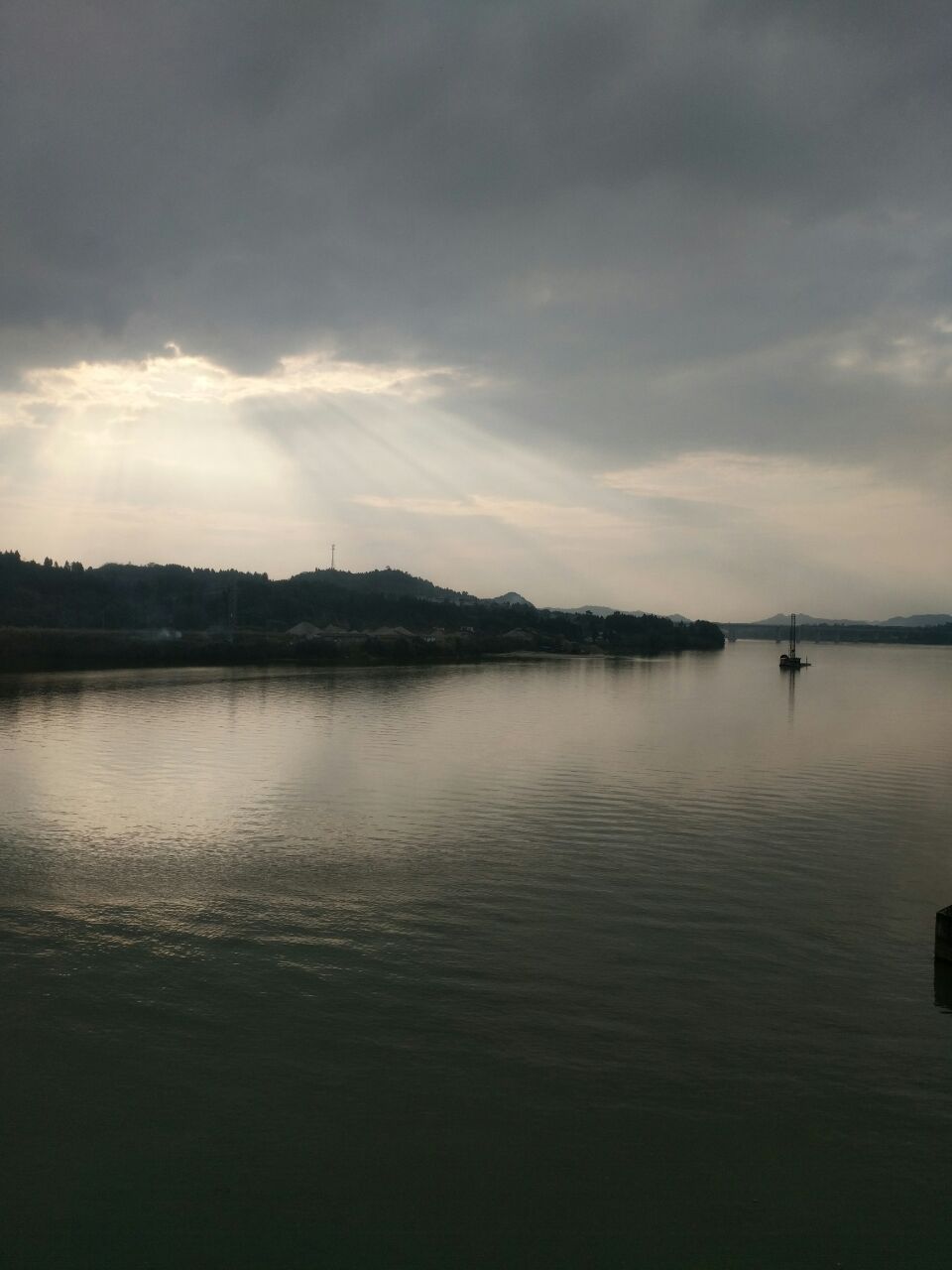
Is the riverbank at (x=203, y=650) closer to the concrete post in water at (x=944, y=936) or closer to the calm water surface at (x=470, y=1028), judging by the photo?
the calm water surface at (x=470, y=1028)

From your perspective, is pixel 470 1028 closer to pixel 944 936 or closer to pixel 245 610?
pixel 944 936

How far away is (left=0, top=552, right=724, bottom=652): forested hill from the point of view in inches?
3211

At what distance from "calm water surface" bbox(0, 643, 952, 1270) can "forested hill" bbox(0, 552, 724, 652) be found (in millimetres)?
69087

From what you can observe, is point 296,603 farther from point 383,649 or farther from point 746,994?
point 746,994

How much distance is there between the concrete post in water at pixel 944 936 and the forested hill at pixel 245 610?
247 feet

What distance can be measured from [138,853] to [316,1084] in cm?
699

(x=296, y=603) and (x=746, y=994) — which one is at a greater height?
(x=296, y=603)

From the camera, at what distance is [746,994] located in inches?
326

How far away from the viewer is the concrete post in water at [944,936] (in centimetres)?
904

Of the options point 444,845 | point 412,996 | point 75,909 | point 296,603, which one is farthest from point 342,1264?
point 296,603

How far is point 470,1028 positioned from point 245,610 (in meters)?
93.8

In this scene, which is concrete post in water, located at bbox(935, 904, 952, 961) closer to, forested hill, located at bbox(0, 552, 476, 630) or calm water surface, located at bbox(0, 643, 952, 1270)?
calm water surface, located at bbox(0, 643, 952, 1270)

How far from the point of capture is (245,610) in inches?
3841

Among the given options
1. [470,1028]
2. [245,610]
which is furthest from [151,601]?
[470,1028]
